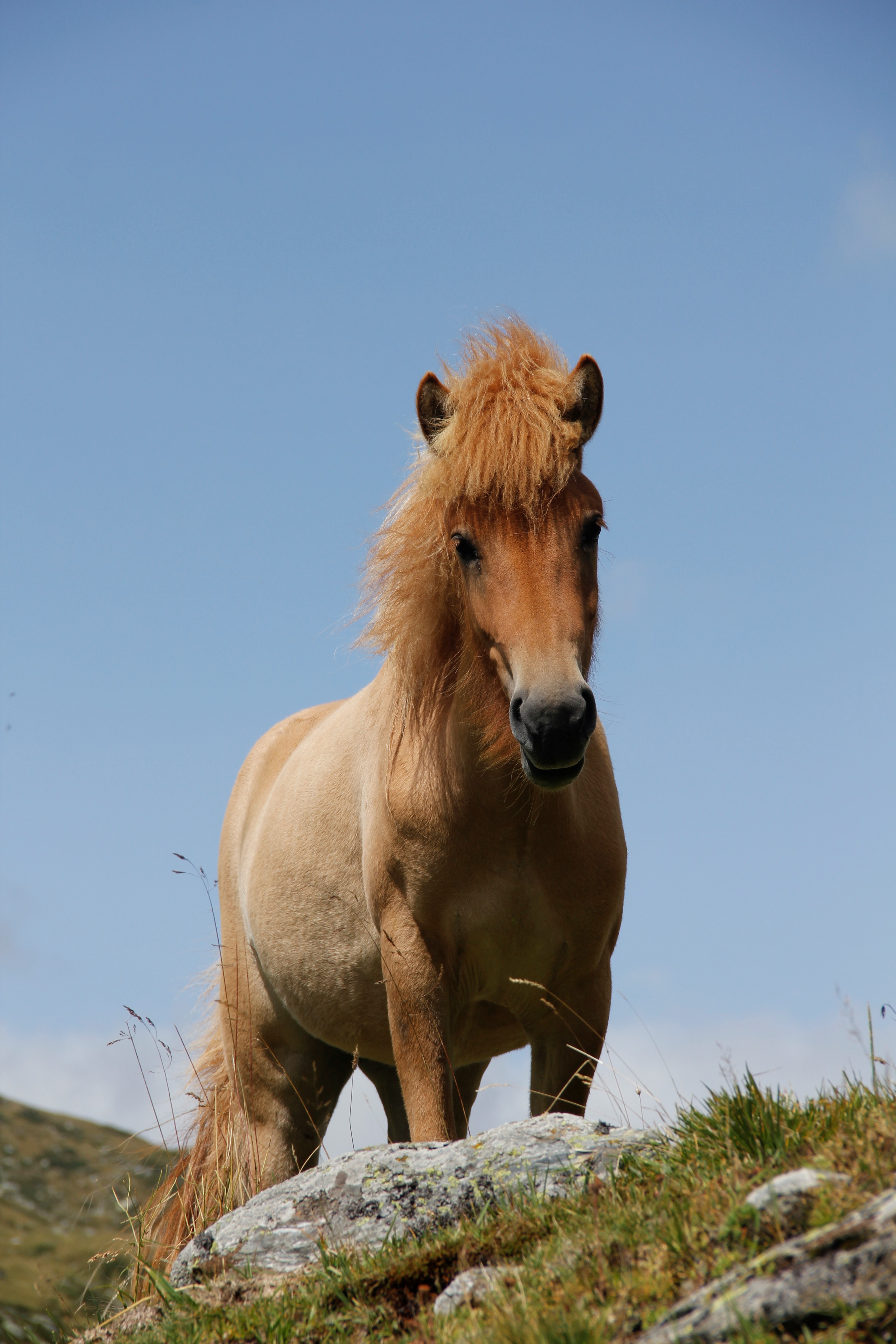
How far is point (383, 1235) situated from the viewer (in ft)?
9.85

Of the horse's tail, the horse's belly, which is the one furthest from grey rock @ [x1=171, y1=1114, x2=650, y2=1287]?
the horse's tail

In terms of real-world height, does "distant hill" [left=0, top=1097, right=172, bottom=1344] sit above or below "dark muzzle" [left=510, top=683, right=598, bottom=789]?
above

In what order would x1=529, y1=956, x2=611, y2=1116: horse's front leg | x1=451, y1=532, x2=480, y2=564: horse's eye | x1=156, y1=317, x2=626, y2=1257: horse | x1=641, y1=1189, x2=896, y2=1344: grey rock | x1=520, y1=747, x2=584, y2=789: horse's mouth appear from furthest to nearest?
x1=529, y1=956, x2=611, y2=1116: horse's front leg → x1=451, y1=532, x2=480, y2=564: horse's eye → x1=156, y1=317, x2=626, y2=1257: horse → x1=520, y1=747, x2=584, y2=789: horse's mouth → x1=641, y1=1189, x2=896, y2=1344: grey rock

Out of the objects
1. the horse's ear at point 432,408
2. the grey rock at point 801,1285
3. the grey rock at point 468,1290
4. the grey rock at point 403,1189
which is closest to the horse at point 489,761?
the horse's ear at point 432,408

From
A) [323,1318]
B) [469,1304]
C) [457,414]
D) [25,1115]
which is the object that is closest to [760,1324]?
[469,1304]

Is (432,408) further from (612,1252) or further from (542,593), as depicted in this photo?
(612,1252)

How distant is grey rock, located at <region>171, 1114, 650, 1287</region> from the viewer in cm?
303

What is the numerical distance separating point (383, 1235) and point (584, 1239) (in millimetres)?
856

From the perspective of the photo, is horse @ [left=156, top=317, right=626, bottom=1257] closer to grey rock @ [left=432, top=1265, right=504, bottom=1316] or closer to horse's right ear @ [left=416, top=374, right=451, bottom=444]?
horse's right ear @ [left=416, top=374, right=451, bottom=444]

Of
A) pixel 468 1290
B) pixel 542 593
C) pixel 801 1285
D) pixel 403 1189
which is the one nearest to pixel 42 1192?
pixel 403 1189


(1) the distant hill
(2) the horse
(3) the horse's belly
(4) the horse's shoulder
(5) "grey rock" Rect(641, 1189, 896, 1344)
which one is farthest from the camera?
(1) the distant hill

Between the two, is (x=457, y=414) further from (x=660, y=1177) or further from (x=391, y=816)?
(x=660, y=1177)

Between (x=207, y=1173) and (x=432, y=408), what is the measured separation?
419 cm

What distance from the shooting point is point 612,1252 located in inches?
90.3
